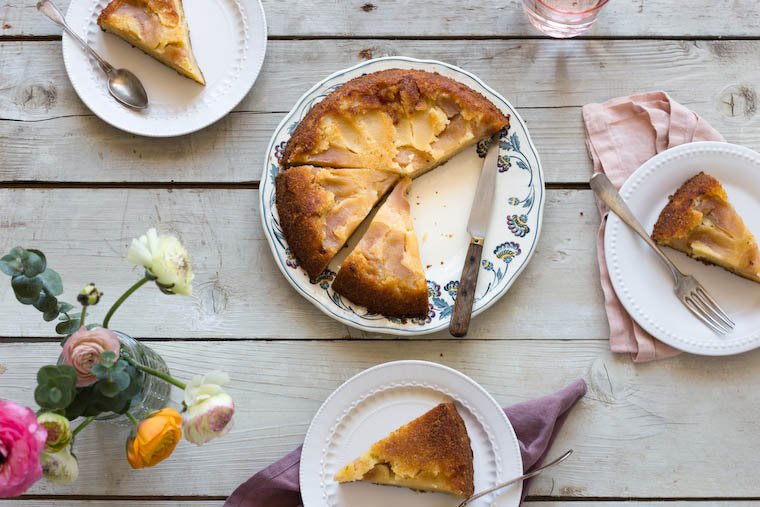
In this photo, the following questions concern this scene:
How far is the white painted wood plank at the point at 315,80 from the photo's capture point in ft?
7.61

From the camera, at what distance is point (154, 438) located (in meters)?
1.46

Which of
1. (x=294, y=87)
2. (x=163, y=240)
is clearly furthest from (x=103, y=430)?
(x=294, y=87)

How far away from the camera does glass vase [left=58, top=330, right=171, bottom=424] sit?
6.14 ft

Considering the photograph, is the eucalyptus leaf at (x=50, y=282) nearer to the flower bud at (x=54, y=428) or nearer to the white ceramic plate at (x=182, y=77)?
the flower bud at (x=54, y=428)

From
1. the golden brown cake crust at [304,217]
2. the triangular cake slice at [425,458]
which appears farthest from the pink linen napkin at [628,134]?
the golden brown cake crust at [304,217]

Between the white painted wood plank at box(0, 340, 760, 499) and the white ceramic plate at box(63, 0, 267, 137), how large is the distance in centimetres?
72

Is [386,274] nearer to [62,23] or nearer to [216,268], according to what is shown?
[216,268]

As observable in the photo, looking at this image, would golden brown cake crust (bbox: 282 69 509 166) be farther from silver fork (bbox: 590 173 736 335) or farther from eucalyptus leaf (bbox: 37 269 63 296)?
eucalyptus leaf (bbox: 37 269 63 296)

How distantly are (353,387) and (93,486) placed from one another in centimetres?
87

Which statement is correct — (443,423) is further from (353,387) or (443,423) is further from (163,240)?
(163,240)

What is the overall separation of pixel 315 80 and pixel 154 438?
4.38 feet

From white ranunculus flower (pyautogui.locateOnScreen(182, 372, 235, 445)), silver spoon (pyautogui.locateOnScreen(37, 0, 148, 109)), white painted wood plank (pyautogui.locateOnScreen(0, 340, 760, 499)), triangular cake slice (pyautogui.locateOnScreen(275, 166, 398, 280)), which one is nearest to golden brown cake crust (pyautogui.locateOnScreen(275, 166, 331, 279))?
triangular cake slice (pyautogui.locateOnScreen(275, 166, 398, 280))

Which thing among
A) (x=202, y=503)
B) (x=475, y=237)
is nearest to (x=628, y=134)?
(x=475, y=237)

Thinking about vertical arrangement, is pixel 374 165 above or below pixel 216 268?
above
